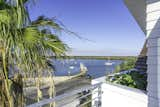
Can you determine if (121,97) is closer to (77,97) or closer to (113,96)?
(113,96)

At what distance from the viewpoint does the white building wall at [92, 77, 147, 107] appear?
11.6 ft

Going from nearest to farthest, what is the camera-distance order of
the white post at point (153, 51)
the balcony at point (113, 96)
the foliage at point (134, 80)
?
the white post at point (153, 51)
the balcony at point (113, 96)
the foliage at point (134, 80)

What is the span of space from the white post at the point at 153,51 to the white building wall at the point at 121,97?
0.24m

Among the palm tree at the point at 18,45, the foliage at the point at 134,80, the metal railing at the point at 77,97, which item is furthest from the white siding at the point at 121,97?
the palm tree at the point at 18,45

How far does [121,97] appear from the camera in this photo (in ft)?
12.6

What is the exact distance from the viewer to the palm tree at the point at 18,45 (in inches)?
87.3

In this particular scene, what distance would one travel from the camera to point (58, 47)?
261cm

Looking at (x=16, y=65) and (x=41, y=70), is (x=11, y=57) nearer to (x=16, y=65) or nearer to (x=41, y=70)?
(x=16, y=65)

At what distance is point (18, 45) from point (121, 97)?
2205 millimetres

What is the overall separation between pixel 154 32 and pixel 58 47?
140 cm

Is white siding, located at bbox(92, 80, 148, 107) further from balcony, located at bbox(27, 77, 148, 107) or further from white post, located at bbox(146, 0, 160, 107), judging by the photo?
white post, located at bbox(146, 0, 160, 107)

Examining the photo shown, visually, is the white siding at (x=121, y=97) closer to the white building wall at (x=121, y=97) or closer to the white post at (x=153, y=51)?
the white building wall at (x=121, y=97)

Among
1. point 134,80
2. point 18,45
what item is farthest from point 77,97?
point 18,45

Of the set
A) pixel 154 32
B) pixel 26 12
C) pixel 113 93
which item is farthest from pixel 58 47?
pixel 113 93
